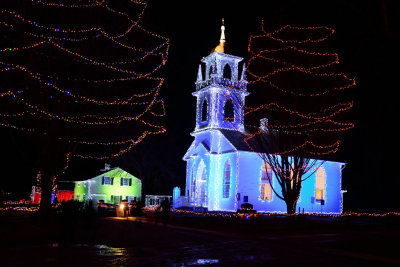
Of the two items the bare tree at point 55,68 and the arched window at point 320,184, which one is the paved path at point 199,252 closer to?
the bare tree at point 55,68

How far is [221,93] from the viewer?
4162 centimetres

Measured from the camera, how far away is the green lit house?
57.6 metres

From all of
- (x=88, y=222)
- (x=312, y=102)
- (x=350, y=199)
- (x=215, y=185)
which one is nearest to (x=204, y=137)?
(x=215, y=185)

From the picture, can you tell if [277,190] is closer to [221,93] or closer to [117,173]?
[221,93]

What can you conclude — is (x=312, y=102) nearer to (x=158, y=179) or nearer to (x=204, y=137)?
(x=204, y=137)

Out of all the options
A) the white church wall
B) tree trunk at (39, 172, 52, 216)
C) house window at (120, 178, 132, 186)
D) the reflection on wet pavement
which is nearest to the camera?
the reflection on wet pavement

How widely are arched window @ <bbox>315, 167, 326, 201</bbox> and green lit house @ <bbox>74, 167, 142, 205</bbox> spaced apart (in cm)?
2518

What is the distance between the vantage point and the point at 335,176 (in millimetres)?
43219

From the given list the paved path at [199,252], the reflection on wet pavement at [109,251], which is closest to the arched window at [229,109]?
the paved path at [199,252]

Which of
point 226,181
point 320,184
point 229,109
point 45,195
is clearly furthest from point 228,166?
point 45,195

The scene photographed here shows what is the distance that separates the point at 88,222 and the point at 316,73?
1650cm

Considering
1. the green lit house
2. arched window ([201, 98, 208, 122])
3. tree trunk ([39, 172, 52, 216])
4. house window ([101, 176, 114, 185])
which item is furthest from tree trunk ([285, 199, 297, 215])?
house window ([101, 176, 114, 185])

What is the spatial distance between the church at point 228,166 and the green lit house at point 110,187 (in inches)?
675

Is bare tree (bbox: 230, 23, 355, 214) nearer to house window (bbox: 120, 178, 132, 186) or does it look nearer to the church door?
the church door
